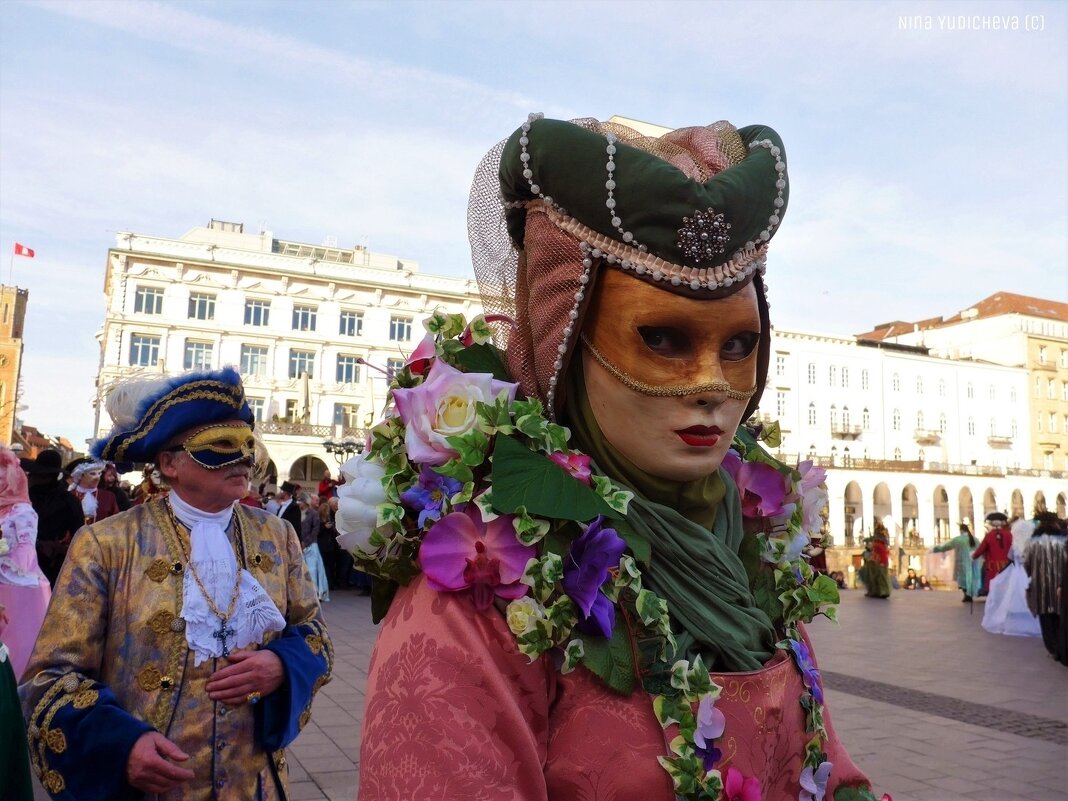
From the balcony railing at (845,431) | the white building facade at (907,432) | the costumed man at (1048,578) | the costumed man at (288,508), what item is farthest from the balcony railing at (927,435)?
the costumed man at (288,508)

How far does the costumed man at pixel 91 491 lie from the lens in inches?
399

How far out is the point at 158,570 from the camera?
2.49m

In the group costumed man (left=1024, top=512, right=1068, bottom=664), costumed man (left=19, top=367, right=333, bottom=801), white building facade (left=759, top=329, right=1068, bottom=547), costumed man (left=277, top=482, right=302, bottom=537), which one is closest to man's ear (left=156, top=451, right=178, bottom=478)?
costumed man (left=19, top=367, right=333, bottom=801)

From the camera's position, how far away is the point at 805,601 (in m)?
1.56

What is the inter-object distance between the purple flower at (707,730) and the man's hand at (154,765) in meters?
1.49

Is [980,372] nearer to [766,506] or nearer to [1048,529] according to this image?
[1048,529]

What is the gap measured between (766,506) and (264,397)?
137 ft

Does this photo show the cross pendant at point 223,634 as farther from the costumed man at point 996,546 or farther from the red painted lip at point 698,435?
the costumed man at point 996,546

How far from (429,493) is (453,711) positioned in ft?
1.07

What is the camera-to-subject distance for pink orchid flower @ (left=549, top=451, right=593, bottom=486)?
1.30m

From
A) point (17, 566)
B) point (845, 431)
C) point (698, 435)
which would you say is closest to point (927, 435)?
point (845, 431)

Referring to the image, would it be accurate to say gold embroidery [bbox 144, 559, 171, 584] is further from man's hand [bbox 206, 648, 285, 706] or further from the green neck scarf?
the green neck scarf

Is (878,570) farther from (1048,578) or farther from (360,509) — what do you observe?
(360,509)

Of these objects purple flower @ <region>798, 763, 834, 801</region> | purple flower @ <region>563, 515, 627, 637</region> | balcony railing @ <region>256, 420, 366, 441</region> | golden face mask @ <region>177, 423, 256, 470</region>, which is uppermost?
balcony railing @ <region>256, 420, 366, 441</region>
